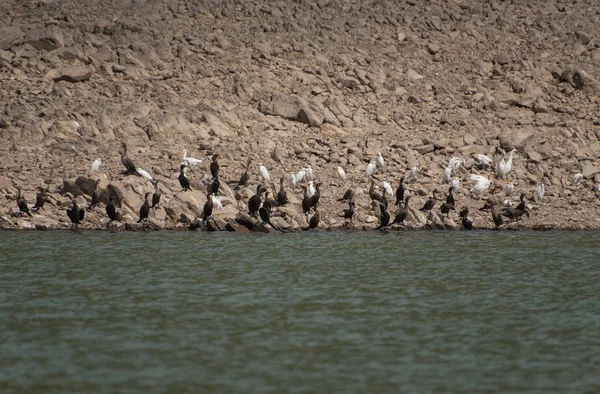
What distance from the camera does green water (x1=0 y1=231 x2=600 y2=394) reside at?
38.3 ft

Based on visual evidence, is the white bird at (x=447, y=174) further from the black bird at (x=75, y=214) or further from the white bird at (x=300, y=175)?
the black bird at (x=75, y=214)

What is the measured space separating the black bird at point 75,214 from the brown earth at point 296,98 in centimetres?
39

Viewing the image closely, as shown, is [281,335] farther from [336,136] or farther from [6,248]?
[336,136]

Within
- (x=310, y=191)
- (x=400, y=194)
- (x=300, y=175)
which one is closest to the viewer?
(x=400, y=194)

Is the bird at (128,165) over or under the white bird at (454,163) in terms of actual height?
under

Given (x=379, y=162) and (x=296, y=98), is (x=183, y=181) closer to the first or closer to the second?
(x=379, y=162)

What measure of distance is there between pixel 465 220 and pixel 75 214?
10.4 m

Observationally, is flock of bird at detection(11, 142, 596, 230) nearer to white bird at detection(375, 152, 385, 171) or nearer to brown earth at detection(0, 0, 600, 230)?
white bird at detection(375, 152, 385, 171)

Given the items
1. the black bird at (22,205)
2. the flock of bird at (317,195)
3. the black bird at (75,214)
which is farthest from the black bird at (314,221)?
the black bird at (22,205)

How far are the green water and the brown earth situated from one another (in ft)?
12.2

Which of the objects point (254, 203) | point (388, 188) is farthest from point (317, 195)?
point (388, 188)

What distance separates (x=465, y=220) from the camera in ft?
81.6

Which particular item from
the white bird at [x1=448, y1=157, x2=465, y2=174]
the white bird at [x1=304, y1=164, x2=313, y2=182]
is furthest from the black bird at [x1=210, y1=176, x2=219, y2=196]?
the white bird at [x1=448, y1=157, x2=465, y2=174]

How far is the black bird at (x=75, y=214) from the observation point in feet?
75.9
